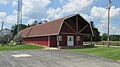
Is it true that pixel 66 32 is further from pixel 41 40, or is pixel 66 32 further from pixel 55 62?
pixel 55 62

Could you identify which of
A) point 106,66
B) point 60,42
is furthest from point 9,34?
point 106,66

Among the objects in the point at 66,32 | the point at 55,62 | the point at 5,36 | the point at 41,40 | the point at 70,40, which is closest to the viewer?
the point at 55,62

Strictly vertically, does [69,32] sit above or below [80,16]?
below

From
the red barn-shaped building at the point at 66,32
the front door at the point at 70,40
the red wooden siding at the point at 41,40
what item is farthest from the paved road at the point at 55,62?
the red wooden siding at the point at 41,40

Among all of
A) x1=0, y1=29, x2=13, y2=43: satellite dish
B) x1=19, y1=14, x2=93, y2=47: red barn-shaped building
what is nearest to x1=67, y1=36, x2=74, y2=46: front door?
x1=19, y1=14, x2=93, y2=47: red barn-shaped building

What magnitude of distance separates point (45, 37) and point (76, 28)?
598 centimetres

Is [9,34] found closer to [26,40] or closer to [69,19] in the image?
[26,40]

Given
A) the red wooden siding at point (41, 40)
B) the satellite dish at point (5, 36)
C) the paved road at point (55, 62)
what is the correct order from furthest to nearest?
the satellite dish at point (5, 36) < the red wooden siding at point (41, 40) < the paved road at point (55, 62)

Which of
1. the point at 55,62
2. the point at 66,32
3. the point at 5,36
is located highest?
the point at 66,32

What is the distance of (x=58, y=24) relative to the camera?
38.6m

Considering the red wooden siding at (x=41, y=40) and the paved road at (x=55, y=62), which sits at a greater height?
the red wooden siding at (x=41, y=40)

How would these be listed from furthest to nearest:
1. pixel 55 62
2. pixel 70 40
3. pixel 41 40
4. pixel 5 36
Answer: pixel 5 36 → pixel 41 40 → pixel 70 40 → pixel 55 62

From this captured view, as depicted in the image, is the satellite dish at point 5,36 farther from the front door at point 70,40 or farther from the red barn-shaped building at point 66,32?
the front door at point 70,40

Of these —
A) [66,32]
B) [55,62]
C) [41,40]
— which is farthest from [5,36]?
[55,62]
